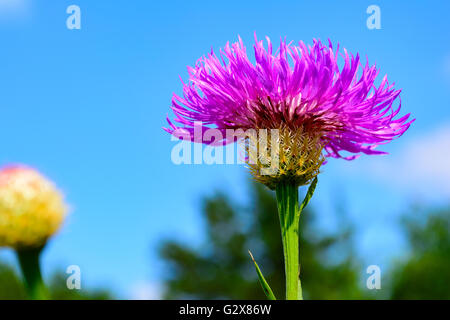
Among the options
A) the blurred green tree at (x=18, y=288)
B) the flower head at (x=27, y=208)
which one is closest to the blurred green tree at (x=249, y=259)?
the blurred green tree at (x=18, y=288)

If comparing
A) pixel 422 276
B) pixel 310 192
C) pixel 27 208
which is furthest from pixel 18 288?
pixel 310 192

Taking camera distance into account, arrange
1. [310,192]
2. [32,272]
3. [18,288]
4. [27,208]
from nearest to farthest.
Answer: [310,192], [32,272], [27,208], [18,288]

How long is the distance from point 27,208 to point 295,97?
71.1 inches

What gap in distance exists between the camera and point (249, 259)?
1117 inches

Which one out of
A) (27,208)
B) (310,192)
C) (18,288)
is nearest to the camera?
(310,192)

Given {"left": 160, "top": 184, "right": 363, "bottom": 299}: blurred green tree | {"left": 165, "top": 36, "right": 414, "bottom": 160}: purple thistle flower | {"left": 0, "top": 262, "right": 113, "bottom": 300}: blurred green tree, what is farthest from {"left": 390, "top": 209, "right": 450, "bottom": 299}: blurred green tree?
{"left": 165, "top": 36, "right": 414, "bottom": 160}: purple thistle flower

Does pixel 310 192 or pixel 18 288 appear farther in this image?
pixel 18 288

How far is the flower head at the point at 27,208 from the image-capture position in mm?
2871

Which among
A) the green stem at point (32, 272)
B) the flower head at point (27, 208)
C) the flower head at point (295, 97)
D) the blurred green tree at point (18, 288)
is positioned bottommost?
the blurred green tree at point (18, 288)

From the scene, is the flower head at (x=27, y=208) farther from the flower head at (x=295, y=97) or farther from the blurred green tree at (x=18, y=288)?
the blurred green tree at (x=18, y=288)

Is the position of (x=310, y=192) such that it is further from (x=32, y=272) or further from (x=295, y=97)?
(x=32, y=272)

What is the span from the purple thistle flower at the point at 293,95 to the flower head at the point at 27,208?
108 cm
